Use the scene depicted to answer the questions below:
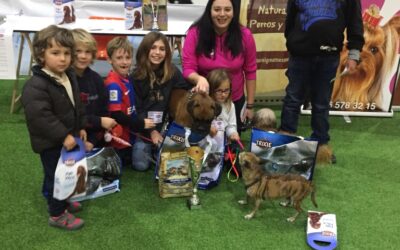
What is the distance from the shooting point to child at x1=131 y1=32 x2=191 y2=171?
2771 millimetres

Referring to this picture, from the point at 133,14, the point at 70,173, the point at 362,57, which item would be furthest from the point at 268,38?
the point at 70,173

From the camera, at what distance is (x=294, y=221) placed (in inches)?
97.0

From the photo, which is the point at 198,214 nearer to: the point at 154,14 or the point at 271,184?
the point at 271,184

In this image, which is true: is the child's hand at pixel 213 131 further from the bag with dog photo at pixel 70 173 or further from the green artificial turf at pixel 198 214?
the bag with dog photo at pixel 70 173

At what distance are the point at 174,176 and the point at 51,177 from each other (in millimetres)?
759

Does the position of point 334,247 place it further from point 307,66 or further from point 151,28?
point 151,28

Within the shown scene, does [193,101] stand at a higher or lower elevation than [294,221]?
higher

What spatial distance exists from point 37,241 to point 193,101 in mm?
1127

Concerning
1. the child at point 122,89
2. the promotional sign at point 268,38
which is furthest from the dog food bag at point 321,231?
the promotional sign at point 268,38

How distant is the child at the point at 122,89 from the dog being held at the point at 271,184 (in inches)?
30.8

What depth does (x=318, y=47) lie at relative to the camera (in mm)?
2766

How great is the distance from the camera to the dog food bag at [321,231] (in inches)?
87.7

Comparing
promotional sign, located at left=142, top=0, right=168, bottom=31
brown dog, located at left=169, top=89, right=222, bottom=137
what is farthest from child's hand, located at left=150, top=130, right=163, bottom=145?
promotional sign, located at left=142, top=0, right=168, bottom=31

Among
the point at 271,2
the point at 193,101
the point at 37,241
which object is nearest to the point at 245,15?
the point at 271,2
